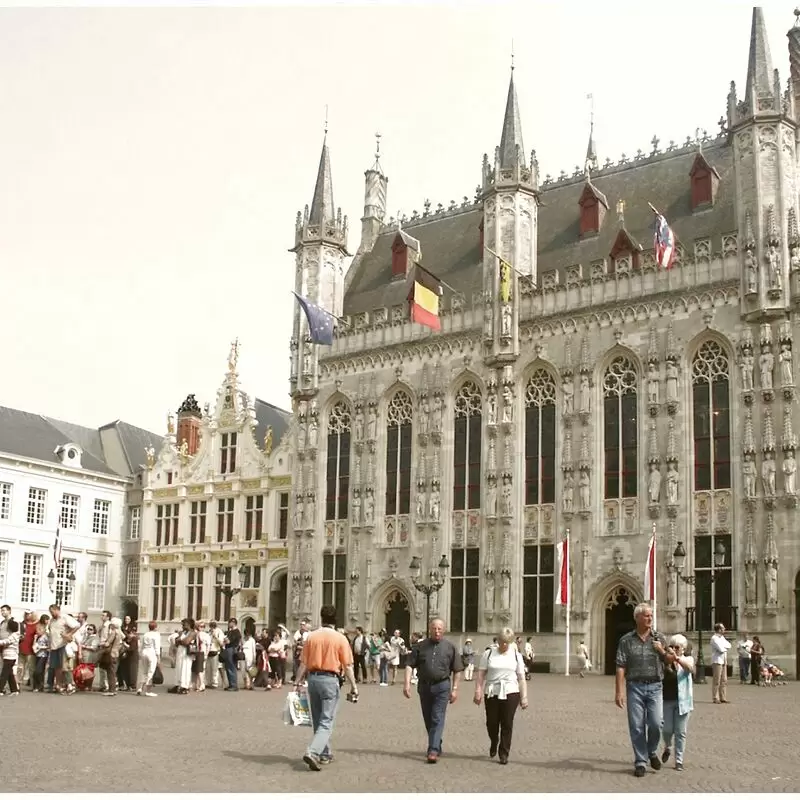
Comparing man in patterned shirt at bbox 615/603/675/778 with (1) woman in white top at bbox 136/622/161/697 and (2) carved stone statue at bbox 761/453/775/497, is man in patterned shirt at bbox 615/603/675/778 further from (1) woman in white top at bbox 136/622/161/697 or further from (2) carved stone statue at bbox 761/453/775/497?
(2) carved stone statue at bbox 761/453/775/497

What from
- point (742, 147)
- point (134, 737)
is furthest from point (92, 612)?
point (134, 737)

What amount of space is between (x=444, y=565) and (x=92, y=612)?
84.8 feet

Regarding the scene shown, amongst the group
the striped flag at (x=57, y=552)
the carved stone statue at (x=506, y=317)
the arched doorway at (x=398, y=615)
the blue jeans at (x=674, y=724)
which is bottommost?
the blue jeans at (x=674, y=724)

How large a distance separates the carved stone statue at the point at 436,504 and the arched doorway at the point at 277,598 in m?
9.40

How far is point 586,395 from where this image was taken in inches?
1559

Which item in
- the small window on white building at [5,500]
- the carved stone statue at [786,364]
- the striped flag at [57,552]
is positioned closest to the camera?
the carved stone statue at [786,364]

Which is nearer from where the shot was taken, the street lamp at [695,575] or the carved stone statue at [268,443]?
the street lamp at [695,575]

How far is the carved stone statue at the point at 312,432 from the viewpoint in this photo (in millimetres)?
46625

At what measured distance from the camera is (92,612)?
183ft

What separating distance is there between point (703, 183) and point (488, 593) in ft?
56.1

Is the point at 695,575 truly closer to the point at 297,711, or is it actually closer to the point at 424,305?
the point at 424,305

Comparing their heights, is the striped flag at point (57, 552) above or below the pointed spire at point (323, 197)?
below

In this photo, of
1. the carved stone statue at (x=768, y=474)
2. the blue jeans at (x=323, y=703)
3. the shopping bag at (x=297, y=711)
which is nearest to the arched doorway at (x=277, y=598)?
the carved stone statue at (x=768, y=474)

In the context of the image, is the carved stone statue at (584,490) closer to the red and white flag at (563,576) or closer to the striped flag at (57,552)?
the red and white flag at (563,576)
